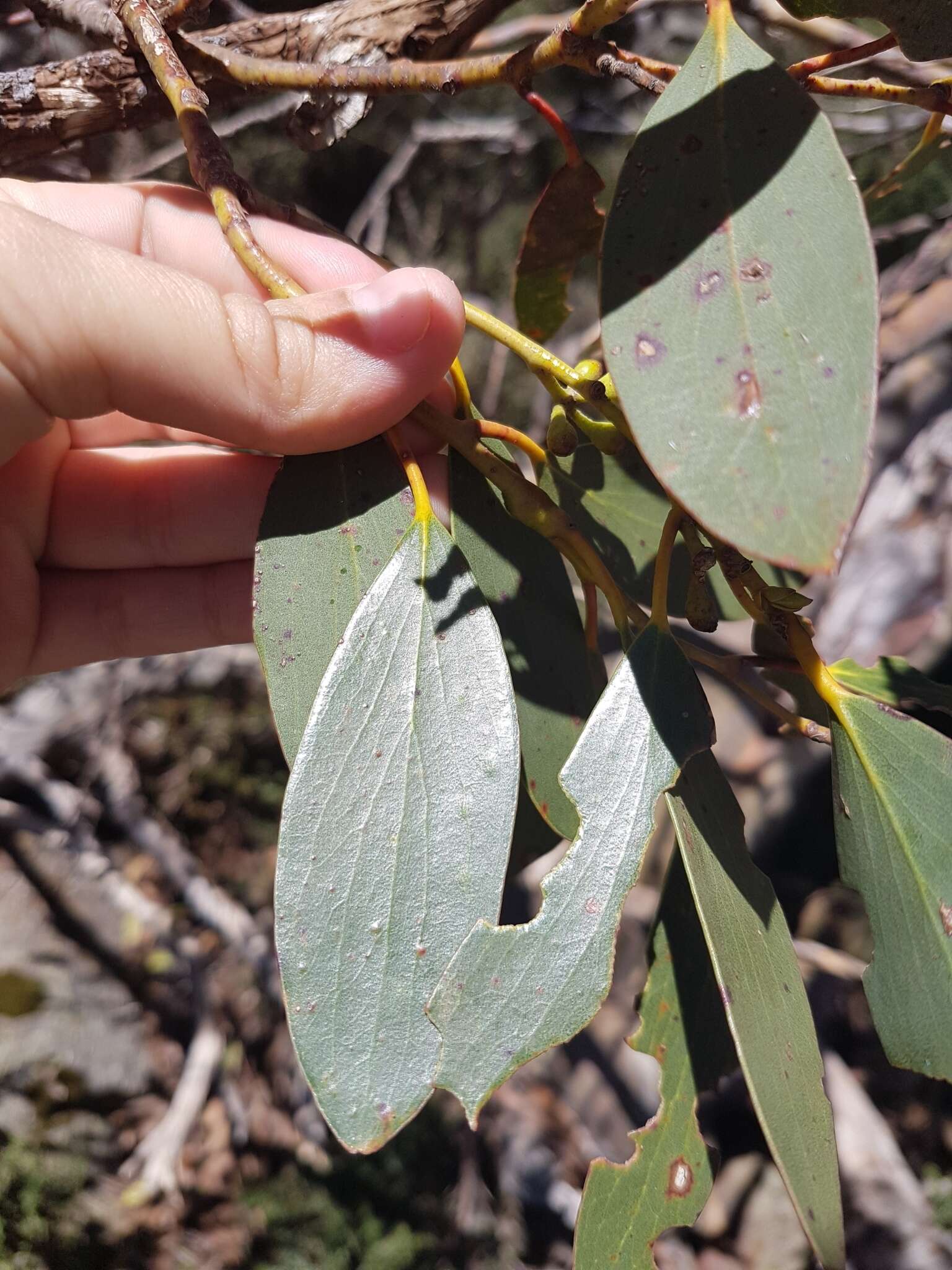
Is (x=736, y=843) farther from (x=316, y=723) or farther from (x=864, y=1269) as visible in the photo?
(x=864, y=1269)

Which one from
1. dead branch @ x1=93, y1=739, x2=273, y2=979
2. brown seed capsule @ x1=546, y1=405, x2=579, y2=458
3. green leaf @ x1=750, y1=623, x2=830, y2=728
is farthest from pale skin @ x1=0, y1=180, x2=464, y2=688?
dead branch @ x1=93, y1=739, x2=273, y2=979

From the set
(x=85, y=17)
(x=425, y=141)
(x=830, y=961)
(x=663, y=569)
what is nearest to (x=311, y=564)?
(x=663, y=569)

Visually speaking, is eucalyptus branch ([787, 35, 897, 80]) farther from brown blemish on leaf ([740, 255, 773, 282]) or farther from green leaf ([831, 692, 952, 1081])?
green leaf ([831, 692, 952, 1081])

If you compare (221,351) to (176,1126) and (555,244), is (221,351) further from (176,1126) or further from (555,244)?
(176,1126)

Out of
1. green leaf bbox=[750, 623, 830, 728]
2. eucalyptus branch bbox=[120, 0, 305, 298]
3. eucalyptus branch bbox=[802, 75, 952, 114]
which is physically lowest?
green leaf bbox=[750, 623, 830, 728]

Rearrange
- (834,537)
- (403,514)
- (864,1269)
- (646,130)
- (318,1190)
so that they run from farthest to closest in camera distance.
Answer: (318,1190) → (864,1269) → (403,514) → (646,130) → (834,537)

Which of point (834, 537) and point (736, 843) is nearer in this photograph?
point (834, 537)

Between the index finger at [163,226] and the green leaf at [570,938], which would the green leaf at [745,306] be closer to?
the green leaf at [570,938]

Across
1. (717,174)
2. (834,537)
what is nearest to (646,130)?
(717,174)
